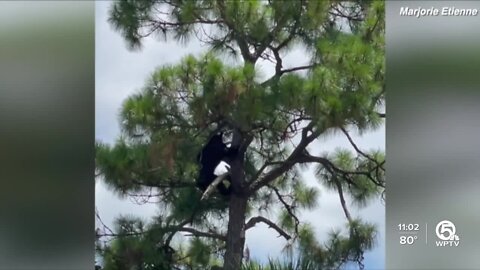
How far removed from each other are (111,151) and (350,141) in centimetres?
89

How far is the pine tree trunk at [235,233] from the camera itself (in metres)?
2.50

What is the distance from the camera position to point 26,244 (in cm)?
254

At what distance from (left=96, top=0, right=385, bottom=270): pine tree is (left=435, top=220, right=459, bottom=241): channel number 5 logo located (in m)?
0.24

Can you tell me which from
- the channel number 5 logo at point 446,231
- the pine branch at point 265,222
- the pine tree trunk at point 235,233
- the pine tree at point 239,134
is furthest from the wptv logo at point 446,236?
the pine tree trunk at point 235,233

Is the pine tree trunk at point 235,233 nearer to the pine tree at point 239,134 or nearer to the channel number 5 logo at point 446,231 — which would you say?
the pine tree at point 239,134

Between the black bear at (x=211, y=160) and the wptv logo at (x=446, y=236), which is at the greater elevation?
the black bear at (x=211, y=160)

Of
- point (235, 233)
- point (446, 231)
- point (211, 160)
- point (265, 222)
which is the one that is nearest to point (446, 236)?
point (446, 231)

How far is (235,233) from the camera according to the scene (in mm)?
2510

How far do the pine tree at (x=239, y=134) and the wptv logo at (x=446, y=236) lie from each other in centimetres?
24

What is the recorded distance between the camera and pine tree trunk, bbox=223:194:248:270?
2.50 m

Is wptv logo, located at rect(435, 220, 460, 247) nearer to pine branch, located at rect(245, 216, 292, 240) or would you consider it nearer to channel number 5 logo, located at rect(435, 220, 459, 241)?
channel number 5 logo, located at rect(435, 220, 459, 241)

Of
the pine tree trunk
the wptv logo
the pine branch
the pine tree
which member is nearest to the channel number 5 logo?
the wptv logo

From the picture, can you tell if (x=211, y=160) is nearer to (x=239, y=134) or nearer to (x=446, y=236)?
(x=239, y=134)

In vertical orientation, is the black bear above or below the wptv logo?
above
